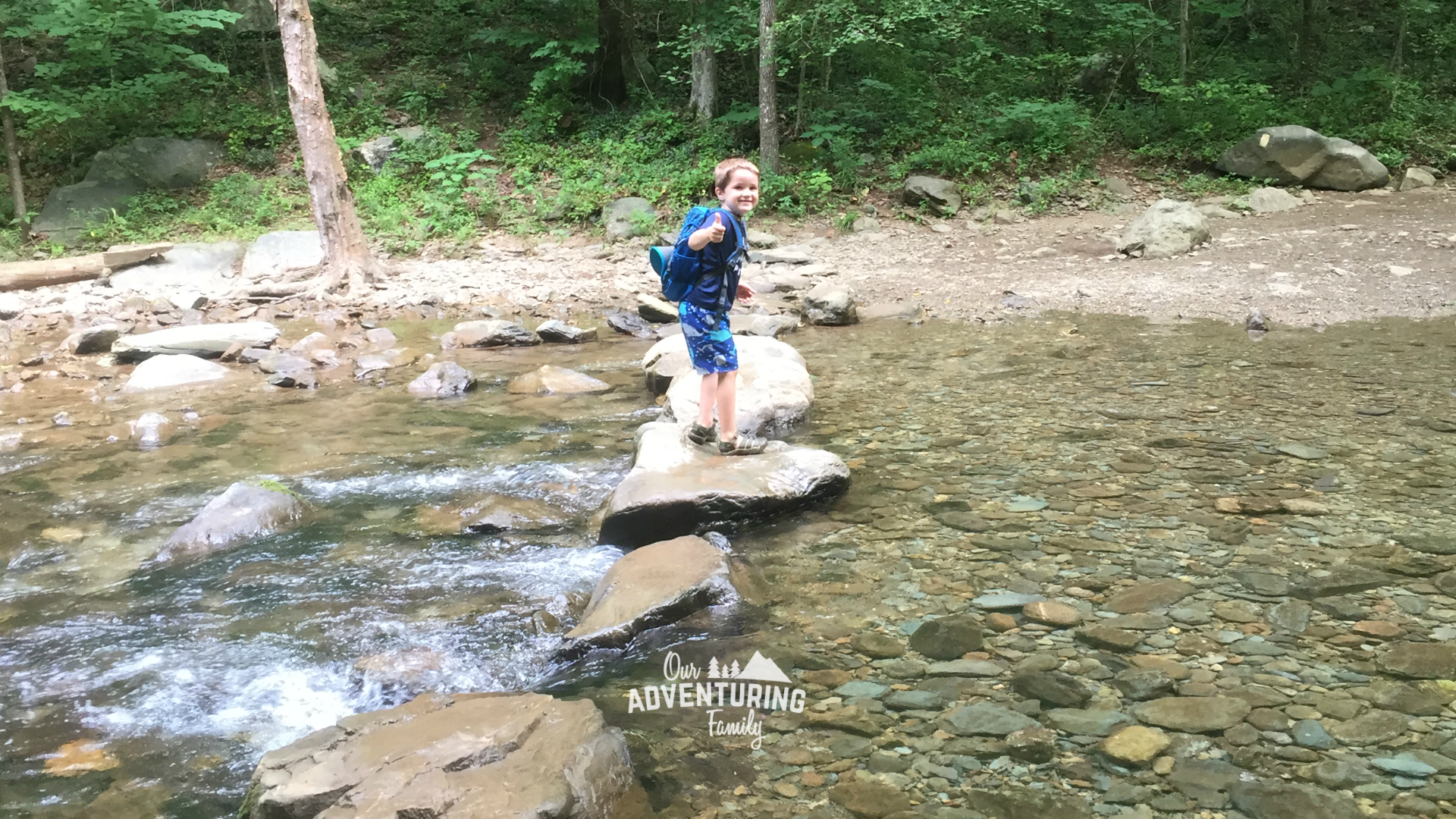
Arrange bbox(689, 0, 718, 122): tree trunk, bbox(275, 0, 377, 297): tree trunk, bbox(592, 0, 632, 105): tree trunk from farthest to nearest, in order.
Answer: bbox(592, 0, 632, 105): tree trunk < bbox(689, 0, 718, 122): tree trunk < bbox(275, 0, 377, 297): tree trunk

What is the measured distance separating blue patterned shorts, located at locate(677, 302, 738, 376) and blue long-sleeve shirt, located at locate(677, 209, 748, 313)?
46mm

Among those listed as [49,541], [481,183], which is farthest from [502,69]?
[49,541]

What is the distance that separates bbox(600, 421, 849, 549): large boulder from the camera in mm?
4129

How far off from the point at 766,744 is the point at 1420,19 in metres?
21.8

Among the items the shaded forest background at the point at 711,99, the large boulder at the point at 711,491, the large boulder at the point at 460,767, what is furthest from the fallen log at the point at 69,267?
the large boulder at the point at 460,767

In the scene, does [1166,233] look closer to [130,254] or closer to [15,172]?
[130,254]

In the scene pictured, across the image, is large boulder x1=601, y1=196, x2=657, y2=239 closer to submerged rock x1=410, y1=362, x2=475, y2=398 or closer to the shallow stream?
submerged rock x1=410, y1=362, x2=475, y2=398

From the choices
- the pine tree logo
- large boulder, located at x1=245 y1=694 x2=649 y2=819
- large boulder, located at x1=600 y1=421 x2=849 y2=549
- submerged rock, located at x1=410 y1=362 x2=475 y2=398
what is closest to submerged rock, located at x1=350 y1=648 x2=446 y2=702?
large boulder, located at x1=245 y1=694 x2=649 y2=819

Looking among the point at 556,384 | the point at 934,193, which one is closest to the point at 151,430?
the point at 556,384

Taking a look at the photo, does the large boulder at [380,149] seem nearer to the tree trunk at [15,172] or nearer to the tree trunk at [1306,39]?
the tree trunk at [15,172]

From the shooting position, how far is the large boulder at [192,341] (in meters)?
8.29

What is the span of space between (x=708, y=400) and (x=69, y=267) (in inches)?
408

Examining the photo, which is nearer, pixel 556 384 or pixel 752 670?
pixel 752 670

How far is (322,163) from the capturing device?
1037cm
